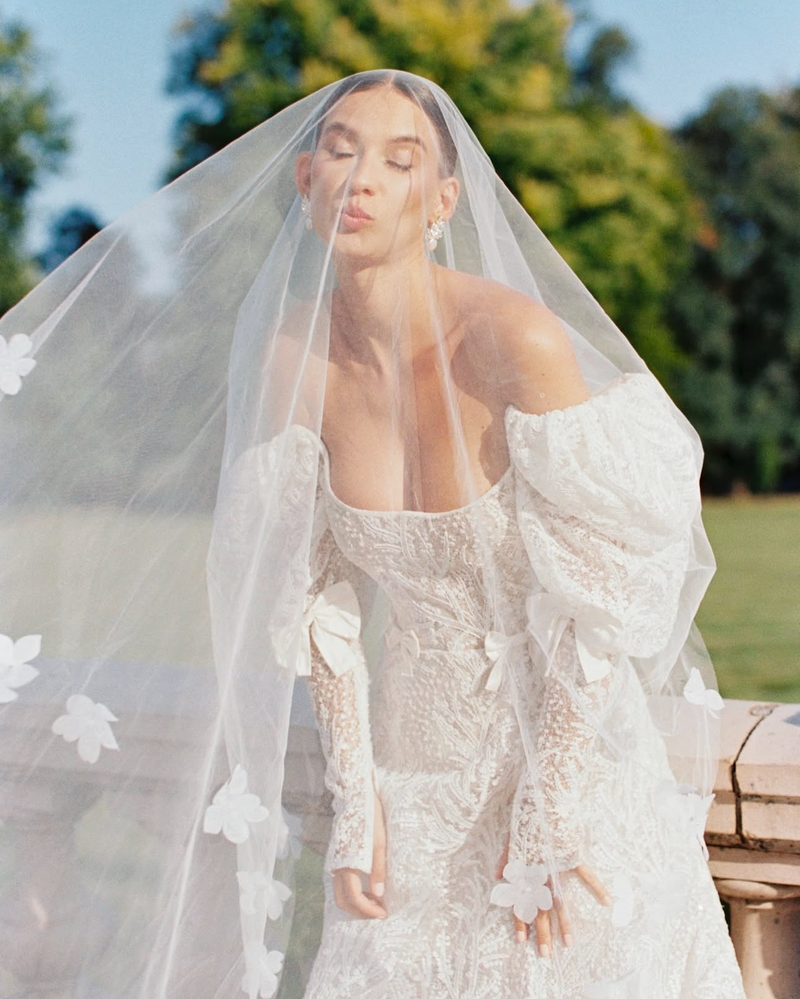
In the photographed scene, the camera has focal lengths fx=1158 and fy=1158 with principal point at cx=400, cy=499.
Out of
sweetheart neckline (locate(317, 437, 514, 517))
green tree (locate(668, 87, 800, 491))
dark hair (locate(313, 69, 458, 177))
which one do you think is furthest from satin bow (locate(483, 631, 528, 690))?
green tree (locate(668, 87, 800, 491))

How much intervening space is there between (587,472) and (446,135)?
629 millimetres

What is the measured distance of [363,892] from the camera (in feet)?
6.15

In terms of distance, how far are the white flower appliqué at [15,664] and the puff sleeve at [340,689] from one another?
0.44m

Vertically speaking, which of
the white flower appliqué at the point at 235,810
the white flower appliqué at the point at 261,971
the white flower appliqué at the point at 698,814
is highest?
the white flower appliqué at the point at 698,814

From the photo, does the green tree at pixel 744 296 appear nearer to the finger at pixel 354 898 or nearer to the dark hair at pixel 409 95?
the dark hair at pixel 409 95

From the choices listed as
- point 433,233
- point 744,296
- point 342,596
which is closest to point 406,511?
point 342,596

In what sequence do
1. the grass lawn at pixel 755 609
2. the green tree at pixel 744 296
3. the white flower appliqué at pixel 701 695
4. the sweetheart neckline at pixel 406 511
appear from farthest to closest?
the green tree at pixel 744 296, the grass lawn at pixel 755 609, the white flower appliqué at pixel 701 695, the sweetheart neckline at pixel 406 511

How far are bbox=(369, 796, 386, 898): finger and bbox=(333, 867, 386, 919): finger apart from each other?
→ 20 mm

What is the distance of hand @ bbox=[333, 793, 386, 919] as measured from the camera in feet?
6.09

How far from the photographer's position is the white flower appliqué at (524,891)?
1747 mm

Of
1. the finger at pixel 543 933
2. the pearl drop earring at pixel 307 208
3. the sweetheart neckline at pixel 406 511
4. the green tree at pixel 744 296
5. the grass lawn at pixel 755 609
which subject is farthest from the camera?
the green tree at pixel 744 296

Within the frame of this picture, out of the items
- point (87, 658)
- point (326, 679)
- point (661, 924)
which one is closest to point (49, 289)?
point (87, 658)

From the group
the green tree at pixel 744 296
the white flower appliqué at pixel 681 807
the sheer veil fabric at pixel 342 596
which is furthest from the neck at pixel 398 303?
the green tree at pixel 744 296

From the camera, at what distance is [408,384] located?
1.93 meters
